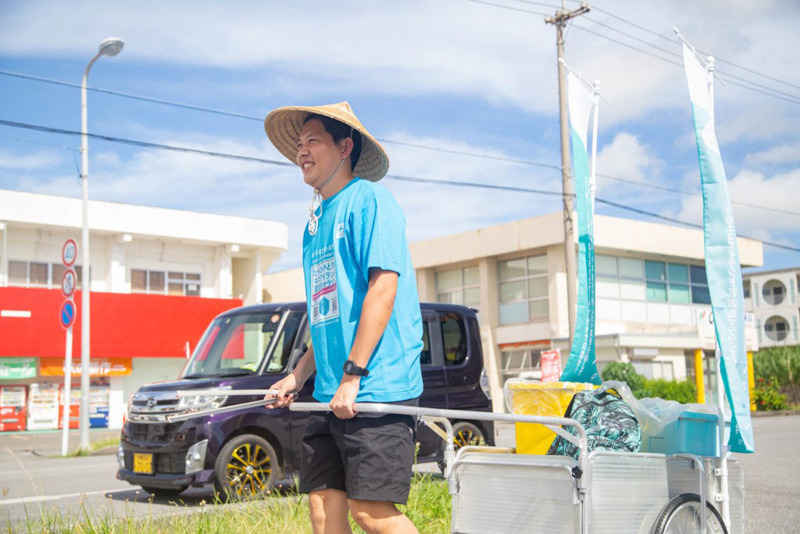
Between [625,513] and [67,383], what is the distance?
48.3 feet

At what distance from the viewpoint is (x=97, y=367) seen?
1099 inches

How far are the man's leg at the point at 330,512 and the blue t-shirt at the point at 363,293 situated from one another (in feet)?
1.28

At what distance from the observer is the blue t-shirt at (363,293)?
10.9 feet

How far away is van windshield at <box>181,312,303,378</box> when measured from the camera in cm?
892

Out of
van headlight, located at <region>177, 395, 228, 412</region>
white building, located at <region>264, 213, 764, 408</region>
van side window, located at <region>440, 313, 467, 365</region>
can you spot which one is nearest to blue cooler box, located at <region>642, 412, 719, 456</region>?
van headlight, located at <region>177, 395, 228, 412</region>

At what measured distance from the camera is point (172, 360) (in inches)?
1192

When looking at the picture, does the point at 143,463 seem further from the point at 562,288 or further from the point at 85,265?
the point at 562,288

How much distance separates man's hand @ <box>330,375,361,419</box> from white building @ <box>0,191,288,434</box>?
23.3 metres

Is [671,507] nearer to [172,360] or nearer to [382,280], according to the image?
[382,280]

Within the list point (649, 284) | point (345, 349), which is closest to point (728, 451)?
point (345, 349)

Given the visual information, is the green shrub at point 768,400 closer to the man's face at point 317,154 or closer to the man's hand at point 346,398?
the man's face at point 317,154

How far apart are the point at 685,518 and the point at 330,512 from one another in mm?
1809

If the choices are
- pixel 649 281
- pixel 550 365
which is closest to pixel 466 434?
pixel 550 365

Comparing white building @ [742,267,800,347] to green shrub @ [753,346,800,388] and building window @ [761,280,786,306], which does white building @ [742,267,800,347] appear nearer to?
building window @ [761,280,786,306]
